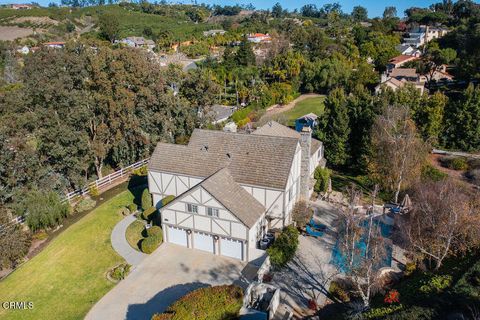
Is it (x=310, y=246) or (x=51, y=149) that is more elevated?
(x=51, y=149)

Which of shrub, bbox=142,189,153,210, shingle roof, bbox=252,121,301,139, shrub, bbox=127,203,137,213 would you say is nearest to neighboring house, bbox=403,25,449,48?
shingle roof, bbox=252,121,301,139

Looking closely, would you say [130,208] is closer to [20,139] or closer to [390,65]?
[20,139]

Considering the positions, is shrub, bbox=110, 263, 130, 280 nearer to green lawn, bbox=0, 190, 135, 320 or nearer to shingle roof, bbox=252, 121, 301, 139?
green lawn, bbox=0, 190, 135, 320

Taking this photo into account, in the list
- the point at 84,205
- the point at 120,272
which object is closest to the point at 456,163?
the point at 120,272

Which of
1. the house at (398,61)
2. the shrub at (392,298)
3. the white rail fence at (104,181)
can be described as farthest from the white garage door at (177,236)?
the house at (398,61)

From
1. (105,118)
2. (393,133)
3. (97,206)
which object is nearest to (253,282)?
(97,206)

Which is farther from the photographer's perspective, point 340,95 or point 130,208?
point 340,95
